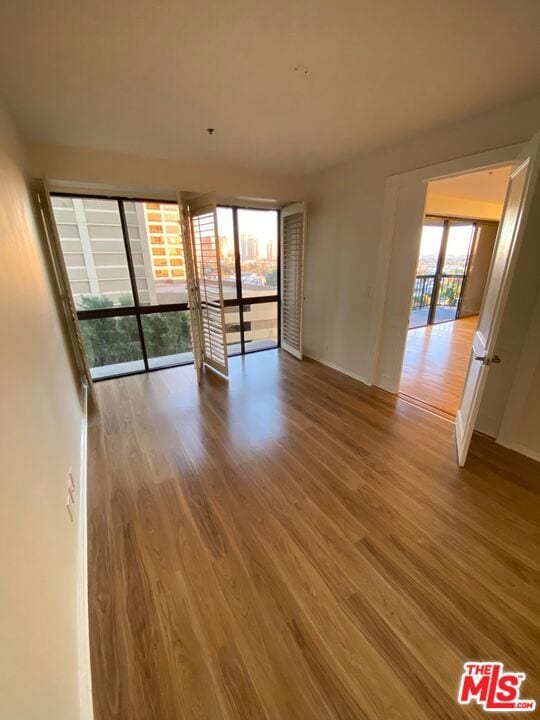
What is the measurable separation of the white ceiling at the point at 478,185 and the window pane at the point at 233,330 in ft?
9.60

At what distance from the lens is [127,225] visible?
3.49 meters

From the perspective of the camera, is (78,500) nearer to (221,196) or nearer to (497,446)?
(497,446)

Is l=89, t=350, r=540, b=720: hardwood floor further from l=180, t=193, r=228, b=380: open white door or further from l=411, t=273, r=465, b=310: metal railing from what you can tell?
l=411, t=273, r=465, b=310: metal railing

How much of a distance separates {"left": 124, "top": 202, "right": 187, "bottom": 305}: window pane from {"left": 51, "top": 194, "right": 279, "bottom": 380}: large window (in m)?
0.01

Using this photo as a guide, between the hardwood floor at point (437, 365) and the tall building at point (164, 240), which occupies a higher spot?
Result: the tall building at point (164, 240)

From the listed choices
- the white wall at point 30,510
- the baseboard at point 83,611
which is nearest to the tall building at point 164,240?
the white wall at point 30,510

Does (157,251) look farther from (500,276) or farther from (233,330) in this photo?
(500,276)

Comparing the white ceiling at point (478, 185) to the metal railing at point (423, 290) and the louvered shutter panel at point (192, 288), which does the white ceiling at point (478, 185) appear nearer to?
the metal railing at point (423, 290)

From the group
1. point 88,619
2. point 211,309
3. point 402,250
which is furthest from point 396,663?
point 211,309

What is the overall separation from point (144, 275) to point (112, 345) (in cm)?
102

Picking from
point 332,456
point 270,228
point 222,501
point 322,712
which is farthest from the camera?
point 270,228

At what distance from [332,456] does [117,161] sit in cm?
354

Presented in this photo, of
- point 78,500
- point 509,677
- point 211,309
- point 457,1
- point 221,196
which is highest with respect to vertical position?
point 457,1

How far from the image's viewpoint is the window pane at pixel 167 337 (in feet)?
12.9
